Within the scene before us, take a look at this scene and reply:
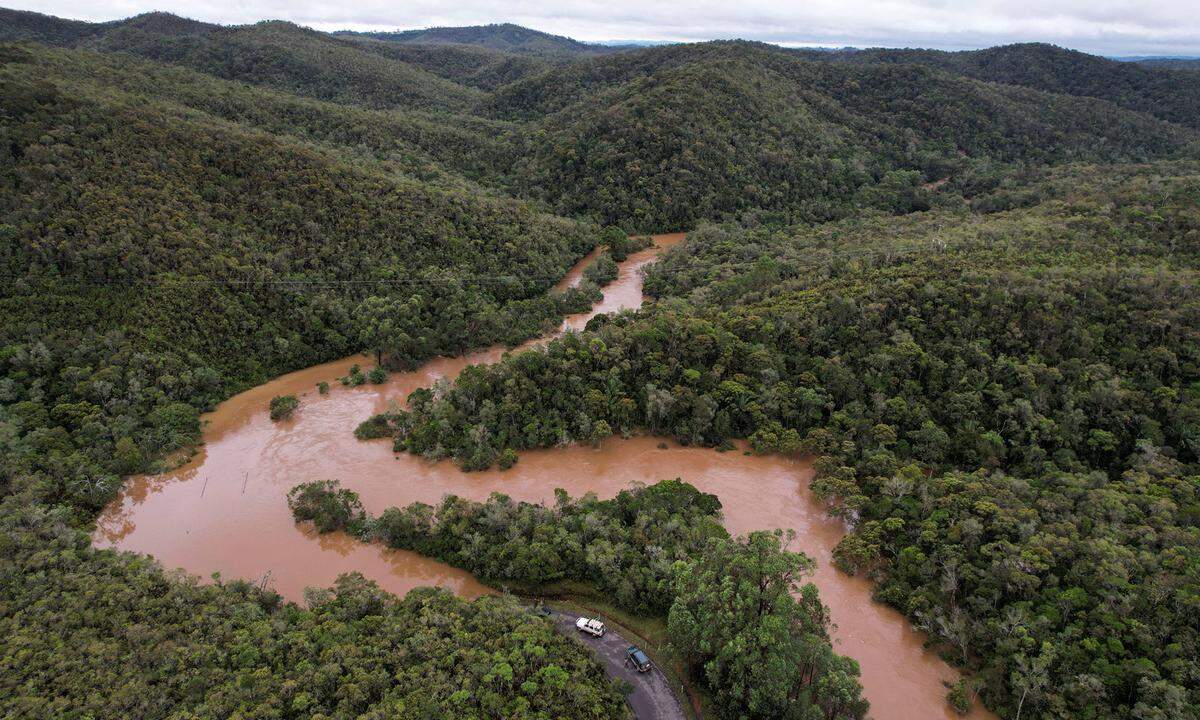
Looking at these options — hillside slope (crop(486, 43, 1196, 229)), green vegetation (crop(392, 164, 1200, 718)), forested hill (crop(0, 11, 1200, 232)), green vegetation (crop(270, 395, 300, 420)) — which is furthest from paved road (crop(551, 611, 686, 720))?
hillside slope (crop(486, 43, 1196, 229))

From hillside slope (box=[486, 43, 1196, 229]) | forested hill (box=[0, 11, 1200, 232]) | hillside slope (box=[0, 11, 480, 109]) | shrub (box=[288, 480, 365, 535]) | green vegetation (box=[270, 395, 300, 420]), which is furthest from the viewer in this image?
hillside slope (box=[0, 11, 480, 109])

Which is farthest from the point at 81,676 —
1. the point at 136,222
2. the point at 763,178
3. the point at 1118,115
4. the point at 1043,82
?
the point at 1043,82

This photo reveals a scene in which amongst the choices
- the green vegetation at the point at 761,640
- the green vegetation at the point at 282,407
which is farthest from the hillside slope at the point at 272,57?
the green vegetation at the point at 761,640

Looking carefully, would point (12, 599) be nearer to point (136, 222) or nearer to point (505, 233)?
point (136, 222)

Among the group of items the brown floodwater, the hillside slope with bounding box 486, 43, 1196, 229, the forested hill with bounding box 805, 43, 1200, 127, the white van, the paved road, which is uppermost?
the forested hill with bounding box 805, 43, 1200, 127

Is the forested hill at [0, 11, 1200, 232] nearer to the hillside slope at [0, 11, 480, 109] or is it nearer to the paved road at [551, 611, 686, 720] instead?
the hillside slope at [0, 11, 480, 109]

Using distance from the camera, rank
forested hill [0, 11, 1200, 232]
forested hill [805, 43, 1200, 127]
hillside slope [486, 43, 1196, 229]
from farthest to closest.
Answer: forested hill [805, 43, 1200, 127], forested hill [0, 11, 1200, 232], hillside slope [486, 43, 1196, 229]

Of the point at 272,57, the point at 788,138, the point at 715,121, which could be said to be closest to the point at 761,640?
the point at 715,121
